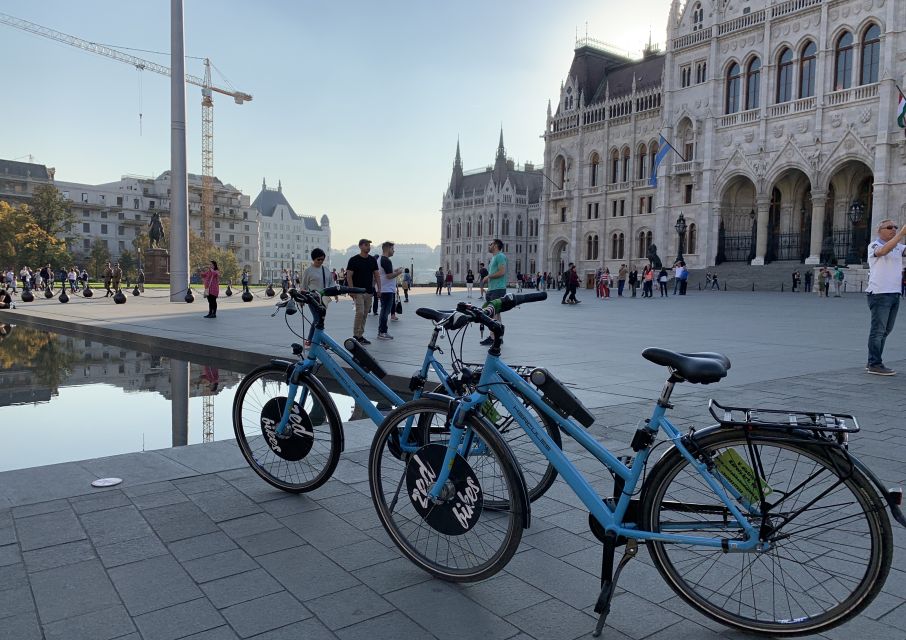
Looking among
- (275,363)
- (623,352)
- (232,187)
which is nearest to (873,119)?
(623,352)

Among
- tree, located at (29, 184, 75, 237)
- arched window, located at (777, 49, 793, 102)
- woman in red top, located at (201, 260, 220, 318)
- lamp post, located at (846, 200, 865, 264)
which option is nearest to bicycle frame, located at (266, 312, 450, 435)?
woman in red top, located at (201, 260, 220, 318)

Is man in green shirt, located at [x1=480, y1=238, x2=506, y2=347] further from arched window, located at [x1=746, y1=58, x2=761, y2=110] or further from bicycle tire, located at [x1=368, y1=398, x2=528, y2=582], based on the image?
arched window, located at [x1=746, y1=58, x2=761, y2=110]

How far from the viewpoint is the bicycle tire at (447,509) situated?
269 centimetres

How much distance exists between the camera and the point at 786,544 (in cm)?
251

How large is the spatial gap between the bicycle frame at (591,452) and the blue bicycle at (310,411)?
2.28 ft

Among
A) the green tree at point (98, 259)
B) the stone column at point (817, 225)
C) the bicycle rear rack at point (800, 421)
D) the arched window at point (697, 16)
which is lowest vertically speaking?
the bicycle rear rack at point (800, 421)

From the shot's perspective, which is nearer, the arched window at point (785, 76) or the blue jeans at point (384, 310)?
the blue jeans at point (384, 310)

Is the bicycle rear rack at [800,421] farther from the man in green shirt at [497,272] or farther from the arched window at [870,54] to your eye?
the arched window at [870,54]

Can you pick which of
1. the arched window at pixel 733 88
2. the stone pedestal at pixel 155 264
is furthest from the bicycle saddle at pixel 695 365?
the arched window at pixel 733 88

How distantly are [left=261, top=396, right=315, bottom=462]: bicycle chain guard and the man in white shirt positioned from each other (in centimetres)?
706

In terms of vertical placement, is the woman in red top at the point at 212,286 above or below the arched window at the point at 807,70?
below

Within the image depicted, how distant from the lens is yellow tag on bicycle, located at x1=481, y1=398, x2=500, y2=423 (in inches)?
115

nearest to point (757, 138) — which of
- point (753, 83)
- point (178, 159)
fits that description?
point (753, 83)

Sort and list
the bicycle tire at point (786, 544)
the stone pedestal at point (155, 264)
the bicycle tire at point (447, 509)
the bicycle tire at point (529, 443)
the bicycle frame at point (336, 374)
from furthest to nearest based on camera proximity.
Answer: the stone pedestal at point (155, 264)
the bicycle frame at point (336, 374)
the bicycle tire at point (529, 443)
the bicycle tire at point (447, 509)
the bicycle tire at point (786, 544)
